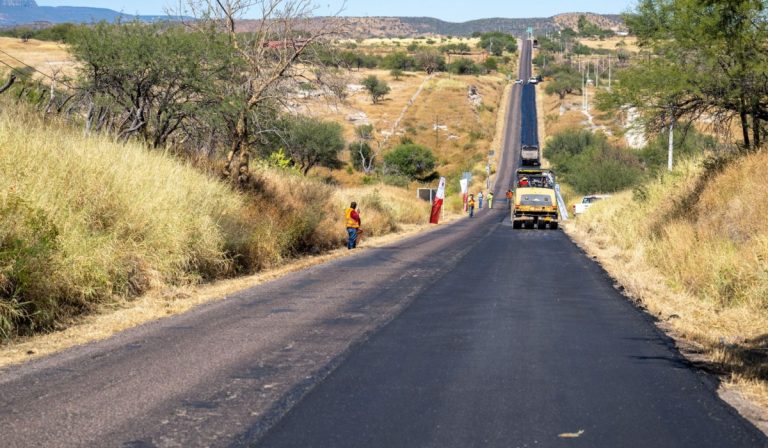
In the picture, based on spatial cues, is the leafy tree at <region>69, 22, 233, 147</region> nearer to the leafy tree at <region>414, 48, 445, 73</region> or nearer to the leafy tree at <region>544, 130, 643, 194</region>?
the leafy tree at <region>544, 130, 643, 194</region>

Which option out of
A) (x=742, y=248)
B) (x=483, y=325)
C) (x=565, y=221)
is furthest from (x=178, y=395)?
(x=565, y=221)

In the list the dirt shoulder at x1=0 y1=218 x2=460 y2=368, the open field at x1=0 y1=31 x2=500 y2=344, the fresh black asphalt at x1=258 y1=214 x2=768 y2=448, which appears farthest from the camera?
the open field at x1=0 y1=31 x2=500 y2=344

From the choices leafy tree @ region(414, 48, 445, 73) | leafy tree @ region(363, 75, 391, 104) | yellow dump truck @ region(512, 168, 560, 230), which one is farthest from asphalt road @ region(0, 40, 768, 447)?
leafy tree @ region(414, 48, 445, 73)

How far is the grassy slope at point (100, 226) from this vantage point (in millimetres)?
11758

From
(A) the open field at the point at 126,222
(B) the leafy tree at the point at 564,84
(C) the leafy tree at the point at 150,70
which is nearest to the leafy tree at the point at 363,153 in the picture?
(B) the leafy tree at the point at 564,84

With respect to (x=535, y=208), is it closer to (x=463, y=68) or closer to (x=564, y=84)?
(x=564, y=84)

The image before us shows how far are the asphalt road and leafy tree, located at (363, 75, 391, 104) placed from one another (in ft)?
389

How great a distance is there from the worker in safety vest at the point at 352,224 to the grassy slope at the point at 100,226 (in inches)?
162

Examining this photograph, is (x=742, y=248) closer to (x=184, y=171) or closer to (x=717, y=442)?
(x=717, y=442)

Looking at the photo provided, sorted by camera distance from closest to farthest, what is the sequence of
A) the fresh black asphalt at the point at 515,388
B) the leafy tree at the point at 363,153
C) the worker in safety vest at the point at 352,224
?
the fresh black asphalt at the point at 515,388 < the worker in safety vest at the point at 352,224 < the leafy tree at the point at 363,153

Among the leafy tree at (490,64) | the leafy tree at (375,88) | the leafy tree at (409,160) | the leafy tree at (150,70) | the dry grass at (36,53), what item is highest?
the leafy tree at (490,64)

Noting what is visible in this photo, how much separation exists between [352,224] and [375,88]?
4234 inches

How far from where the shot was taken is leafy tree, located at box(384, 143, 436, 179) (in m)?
100

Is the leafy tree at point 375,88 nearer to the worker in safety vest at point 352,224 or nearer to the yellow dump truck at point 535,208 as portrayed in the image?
the yellow dump truck at point 535,208
